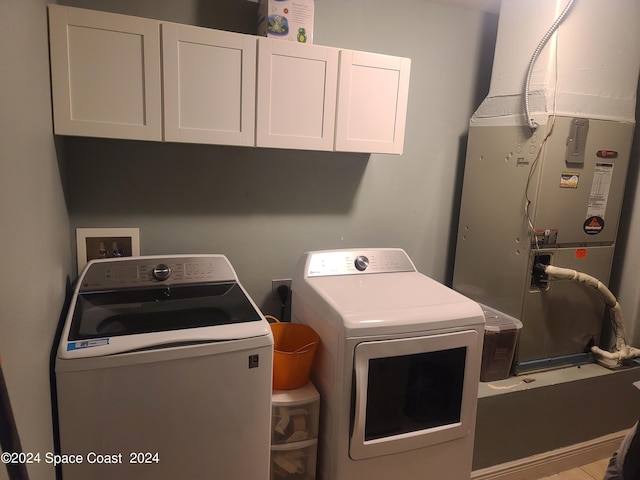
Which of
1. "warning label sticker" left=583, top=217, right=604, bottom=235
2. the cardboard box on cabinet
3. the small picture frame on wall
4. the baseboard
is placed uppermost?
the cardboard box on cabinet

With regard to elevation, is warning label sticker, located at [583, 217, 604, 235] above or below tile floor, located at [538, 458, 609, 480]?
above

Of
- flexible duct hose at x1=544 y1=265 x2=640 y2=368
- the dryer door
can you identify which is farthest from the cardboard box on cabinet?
flexible duct hose at x1=544 y1=265 x2=640 y2=368

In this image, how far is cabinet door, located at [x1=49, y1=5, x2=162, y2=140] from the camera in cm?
150

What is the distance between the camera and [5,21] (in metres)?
0.93

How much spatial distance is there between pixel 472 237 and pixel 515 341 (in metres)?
0.58

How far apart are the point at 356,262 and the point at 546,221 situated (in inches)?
36.3

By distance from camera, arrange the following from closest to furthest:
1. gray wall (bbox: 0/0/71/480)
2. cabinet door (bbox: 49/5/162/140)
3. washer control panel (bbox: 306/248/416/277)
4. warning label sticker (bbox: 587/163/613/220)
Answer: gray wall (bbox: 0/0/71/480) → cabinet door (bbox: 49/5/162/140) → washer control panel (bbox: 306/248/416/277) → warning label sticker (bbox: 587/163/613/220)

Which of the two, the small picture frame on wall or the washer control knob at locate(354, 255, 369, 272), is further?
the washer control knob at locate(354, 255, 369, 272)

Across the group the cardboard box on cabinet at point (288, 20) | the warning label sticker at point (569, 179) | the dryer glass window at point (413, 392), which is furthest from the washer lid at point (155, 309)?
the warning label sticker at point (569, 179)

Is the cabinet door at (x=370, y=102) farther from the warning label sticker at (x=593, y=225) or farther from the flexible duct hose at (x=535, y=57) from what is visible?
the warning label sticker at (x=593, y=225)

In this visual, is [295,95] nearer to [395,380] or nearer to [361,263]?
[361,263]

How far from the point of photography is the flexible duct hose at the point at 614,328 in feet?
7.19

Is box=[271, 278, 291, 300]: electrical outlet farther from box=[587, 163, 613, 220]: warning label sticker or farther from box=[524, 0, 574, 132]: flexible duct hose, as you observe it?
box=[587, 163, 613, 220]: warning label sticker

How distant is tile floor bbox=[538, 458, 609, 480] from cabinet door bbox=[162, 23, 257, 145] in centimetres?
227
